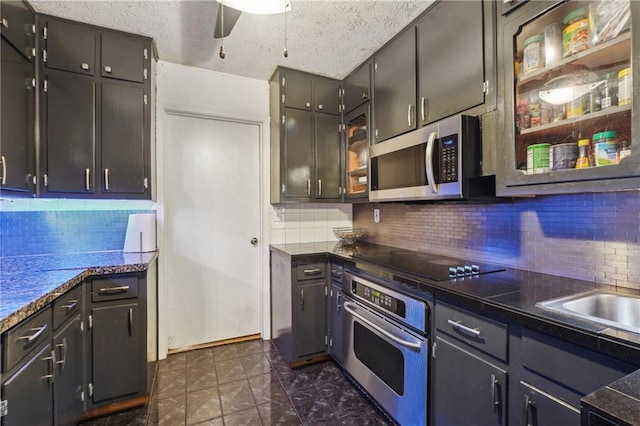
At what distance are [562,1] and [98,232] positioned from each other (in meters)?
3.03

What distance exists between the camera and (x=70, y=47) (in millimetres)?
1945

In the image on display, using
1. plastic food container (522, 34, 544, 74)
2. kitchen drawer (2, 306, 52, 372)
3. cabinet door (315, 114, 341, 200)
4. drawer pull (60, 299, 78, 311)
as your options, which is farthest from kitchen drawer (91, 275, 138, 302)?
plastic food container (522, 34, 544, 74)

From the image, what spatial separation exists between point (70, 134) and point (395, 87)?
2.20 m

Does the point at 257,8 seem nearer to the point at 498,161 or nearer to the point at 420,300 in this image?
the point at 498,161

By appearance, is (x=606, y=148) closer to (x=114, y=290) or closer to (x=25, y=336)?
(x=25, y=336)

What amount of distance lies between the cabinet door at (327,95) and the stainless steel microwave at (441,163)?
1017mm

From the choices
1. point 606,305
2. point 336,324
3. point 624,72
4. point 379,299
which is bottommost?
point 336,324

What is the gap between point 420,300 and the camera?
1428mm

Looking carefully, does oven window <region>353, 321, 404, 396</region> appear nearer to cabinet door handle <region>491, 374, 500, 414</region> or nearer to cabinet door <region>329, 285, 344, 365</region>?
cabinet door <region>329, 285, 344, 365</region>

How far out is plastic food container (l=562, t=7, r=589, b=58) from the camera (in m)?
1.12

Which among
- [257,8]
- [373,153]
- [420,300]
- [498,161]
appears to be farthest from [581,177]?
[257,8]

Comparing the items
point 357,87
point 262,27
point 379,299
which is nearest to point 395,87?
point 357,87

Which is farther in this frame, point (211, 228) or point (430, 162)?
point (211, 228)

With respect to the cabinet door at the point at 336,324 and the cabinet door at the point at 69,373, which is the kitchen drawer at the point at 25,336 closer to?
the cabinet door at the point at 69,373
